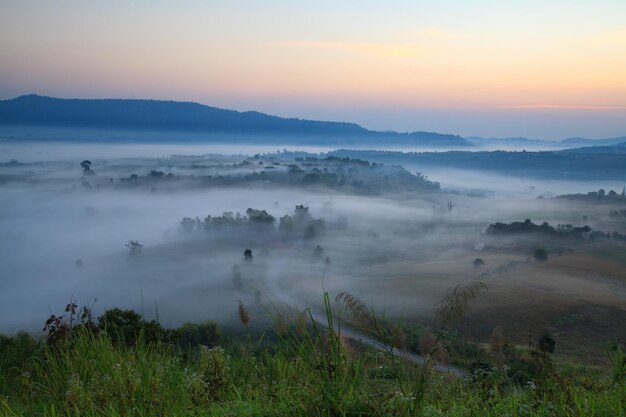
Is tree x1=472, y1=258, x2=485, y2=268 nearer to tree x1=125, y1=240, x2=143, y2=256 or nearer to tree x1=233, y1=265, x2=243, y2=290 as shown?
Answer: tree x1=233, y1=265, x2=243, y2=290

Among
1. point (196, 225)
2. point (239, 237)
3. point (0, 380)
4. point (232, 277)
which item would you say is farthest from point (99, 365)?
point (196, 225)

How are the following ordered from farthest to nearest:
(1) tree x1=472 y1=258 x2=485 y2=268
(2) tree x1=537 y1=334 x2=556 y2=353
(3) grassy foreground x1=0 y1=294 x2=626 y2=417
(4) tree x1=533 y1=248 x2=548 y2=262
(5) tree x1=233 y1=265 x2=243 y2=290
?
(1) tree x1=472 y1=258 x2=485 y2=268, (4) tree x1=533 y1=248 x2=548 y2=262, (5) tree x1=233 y1=265 x2=243 y2=290, (2) tree x1=537 y1=334 x2=556 y2=353, (3) grassy foreground x1=0 y1=294 x2=626 y2=417

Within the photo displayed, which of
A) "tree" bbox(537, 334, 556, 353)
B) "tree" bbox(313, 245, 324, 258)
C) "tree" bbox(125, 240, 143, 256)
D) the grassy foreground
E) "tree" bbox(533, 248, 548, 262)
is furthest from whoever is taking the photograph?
"tree" bbox(125, 240, 143, 256)

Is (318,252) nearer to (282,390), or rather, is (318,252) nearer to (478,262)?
(478,262)

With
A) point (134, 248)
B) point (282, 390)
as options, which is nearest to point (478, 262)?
point (134, 248)

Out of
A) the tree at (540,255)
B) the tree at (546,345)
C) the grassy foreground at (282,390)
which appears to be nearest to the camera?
the grassy foreground at (282,390)

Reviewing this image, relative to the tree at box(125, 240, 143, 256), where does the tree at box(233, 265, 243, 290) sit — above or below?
above

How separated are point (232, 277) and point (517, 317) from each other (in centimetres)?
5187

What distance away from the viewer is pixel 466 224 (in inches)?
5866

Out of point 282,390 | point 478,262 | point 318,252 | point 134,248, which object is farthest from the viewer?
point 134,248

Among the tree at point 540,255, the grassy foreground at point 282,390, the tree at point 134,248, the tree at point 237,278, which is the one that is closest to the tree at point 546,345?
the grassy foreground at point 282,390

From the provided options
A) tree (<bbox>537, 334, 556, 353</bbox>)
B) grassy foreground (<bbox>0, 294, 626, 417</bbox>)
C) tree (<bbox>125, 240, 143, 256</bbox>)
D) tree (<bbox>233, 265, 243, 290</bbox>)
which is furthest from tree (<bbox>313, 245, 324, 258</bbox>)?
grassy foreground (<bbox>0, 294, 626, 417</bbox>)

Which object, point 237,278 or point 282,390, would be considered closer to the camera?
point 282,390

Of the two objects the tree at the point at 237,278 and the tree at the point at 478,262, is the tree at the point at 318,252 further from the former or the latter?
the tree at the point at 478,262
